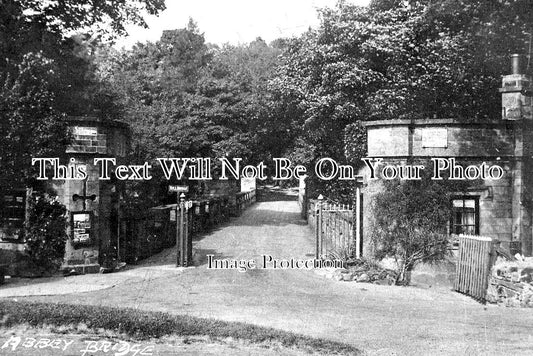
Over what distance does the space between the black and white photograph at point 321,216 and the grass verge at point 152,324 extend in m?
0.04

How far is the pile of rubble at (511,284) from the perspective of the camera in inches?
462

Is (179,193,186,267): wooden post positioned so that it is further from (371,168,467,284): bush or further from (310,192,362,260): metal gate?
(371,168,467,284): bush

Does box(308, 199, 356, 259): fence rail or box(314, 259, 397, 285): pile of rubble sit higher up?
box(308, 199, 356, 259): fence rail

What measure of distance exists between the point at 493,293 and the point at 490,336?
3884mm

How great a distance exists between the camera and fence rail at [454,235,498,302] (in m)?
12.3

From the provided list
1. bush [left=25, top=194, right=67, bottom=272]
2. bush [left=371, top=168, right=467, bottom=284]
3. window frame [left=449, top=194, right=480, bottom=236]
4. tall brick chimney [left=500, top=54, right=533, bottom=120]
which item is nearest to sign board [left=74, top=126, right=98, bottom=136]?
bush [left=25, top=194, right=67, bottom=272]

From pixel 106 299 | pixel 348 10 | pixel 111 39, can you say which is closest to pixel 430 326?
pixel 106 299

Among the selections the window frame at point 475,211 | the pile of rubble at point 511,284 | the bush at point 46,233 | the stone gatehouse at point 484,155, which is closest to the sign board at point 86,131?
the bush at point 46,233

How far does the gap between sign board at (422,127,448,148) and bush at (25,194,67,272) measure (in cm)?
897

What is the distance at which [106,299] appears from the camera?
37.2ft

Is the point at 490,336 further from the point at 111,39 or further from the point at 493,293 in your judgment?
the point at 111,39

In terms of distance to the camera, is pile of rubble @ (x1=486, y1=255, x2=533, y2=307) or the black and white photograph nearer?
the black and white photograph

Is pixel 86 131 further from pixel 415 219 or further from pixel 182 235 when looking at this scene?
pixel 415 219

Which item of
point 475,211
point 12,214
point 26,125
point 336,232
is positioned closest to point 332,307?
point 475,211
